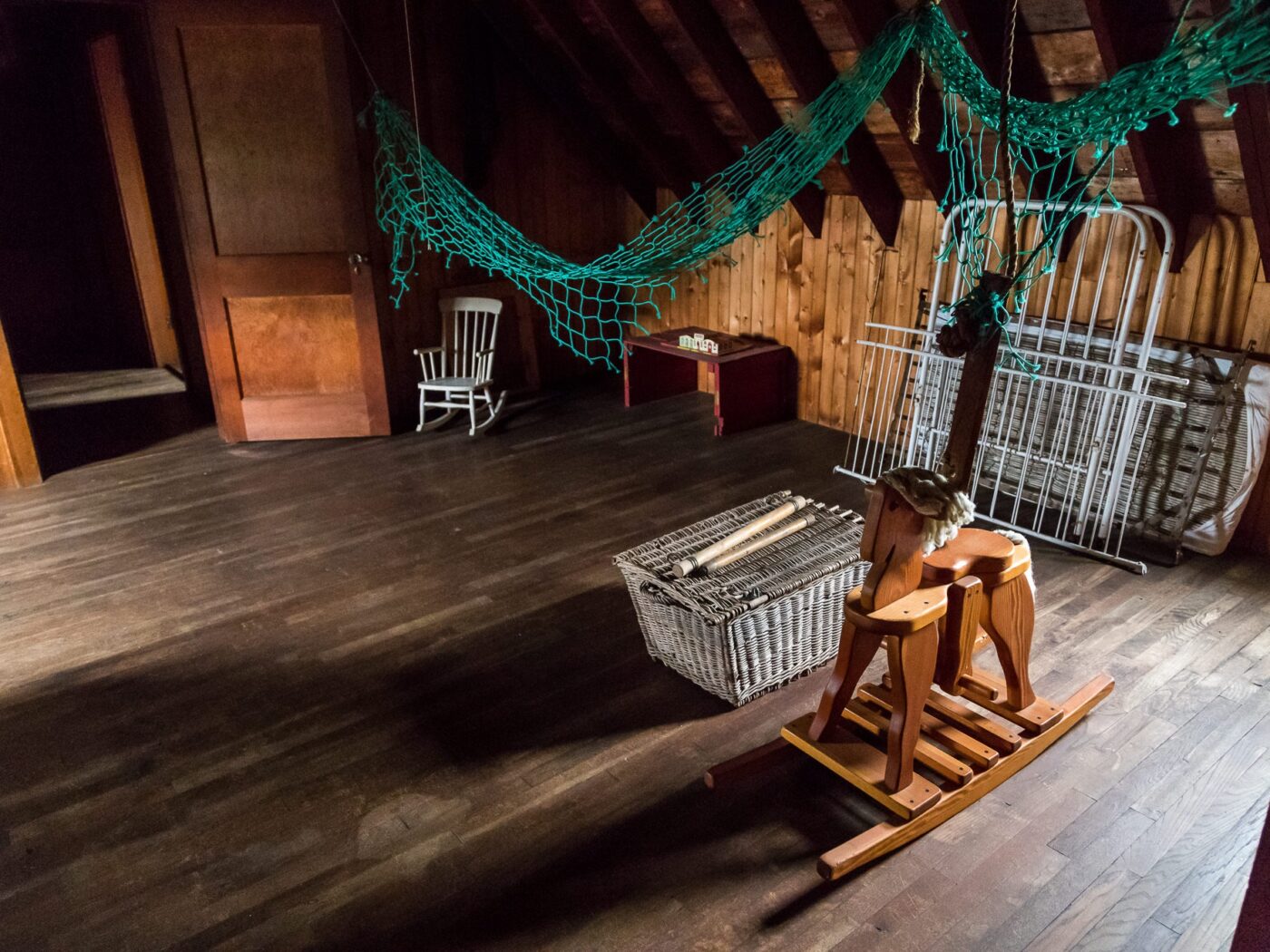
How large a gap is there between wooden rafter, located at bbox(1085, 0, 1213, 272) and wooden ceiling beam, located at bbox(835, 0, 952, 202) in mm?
708

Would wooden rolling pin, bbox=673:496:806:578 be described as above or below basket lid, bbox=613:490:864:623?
above

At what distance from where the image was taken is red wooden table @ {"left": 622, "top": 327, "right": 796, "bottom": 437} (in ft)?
15.7

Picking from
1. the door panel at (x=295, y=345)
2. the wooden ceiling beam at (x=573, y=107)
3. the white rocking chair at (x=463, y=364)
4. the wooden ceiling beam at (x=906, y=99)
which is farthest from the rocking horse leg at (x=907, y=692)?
the wooden ceiling beam at (x=573, y=107)

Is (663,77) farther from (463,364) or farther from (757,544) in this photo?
(757,544)

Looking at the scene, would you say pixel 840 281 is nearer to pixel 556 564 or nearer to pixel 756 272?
pixel 756 272

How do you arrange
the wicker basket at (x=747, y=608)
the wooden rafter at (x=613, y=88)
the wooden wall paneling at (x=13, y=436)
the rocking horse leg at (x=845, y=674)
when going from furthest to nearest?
the wooden rafter at (x=613, y=88) → the wooden wall paneling at (x=13, y=436) → the wicker basket at (x=747, y=608) → the rocking horse leg at (x=845, y=674)

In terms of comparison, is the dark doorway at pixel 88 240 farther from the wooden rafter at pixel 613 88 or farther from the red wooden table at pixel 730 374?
the red wooden table at pixel 730 374

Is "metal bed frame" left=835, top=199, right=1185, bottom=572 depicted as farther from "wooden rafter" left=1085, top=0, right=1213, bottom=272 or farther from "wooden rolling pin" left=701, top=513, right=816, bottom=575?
"wooden rolling pin" left=701, top=513, right=816, bottom=575

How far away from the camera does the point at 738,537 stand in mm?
2787

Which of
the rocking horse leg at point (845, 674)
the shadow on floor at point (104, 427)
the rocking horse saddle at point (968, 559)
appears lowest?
the shadow on floor at point (104, 427)

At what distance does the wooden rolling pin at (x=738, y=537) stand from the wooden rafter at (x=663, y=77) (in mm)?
2229

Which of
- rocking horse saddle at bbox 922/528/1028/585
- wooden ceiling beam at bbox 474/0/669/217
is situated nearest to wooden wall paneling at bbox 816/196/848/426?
wooden ceiling beam at bbox 474/0/669/217

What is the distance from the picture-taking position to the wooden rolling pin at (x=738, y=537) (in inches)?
104

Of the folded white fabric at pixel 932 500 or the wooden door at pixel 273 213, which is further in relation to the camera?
the wooden door at pixel 273 213
